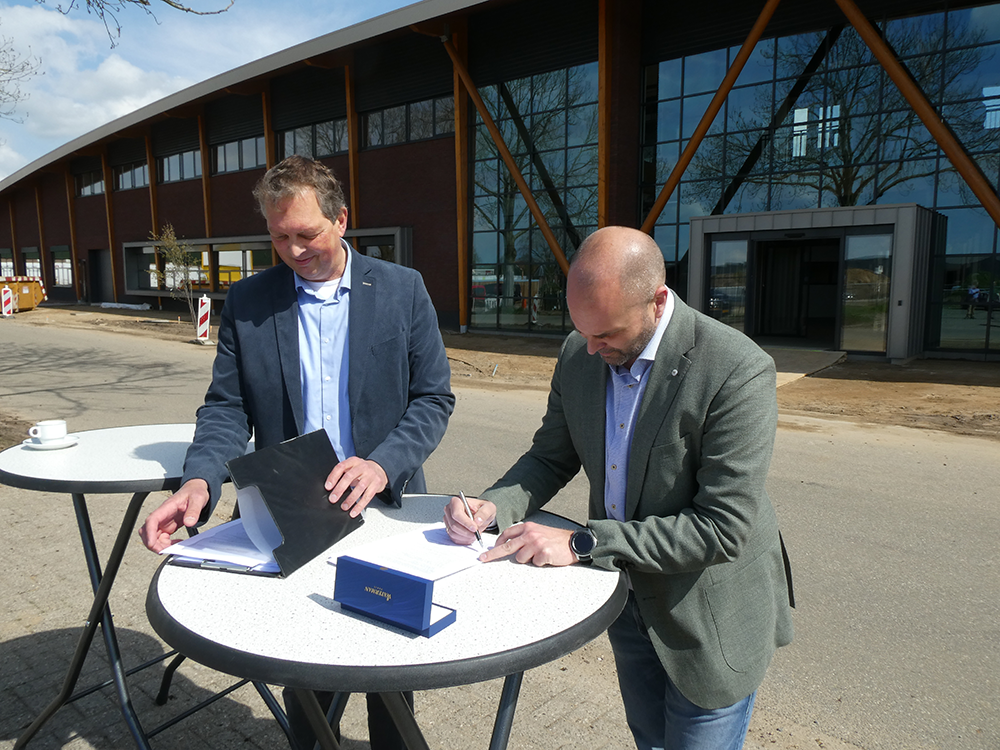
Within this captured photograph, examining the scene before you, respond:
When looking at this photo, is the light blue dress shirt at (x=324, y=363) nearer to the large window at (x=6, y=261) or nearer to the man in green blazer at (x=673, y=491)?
the man in green blazer at (x=673, y=491)

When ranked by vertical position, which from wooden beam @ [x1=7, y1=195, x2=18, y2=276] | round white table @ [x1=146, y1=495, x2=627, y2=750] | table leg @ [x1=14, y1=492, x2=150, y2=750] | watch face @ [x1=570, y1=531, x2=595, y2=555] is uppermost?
wooden beam @ [x1=7, y1=195, x2=18, y2=276]

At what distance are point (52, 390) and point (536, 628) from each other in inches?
458

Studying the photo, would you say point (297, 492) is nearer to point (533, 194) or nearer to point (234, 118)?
point (533, 194)

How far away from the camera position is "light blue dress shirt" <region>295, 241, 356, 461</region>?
2338 mm

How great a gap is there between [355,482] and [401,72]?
77.2 feet

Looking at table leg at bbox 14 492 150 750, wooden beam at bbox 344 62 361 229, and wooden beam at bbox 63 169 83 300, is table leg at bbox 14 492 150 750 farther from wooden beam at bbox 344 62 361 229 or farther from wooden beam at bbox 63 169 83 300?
wooden beam at bbox 63 169 83 300

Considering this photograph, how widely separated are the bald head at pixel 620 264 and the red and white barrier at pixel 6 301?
32873 millimetres

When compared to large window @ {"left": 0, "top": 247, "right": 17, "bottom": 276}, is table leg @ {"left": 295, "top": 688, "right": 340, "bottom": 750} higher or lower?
lower

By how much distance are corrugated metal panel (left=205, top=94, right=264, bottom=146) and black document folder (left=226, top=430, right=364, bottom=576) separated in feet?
95.8

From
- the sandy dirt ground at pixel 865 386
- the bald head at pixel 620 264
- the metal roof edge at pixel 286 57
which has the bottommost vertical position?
the sandy dirt ground at pixel 865 386

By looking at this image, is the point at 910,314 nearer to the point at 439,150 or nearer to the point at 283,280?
the point at 439,150

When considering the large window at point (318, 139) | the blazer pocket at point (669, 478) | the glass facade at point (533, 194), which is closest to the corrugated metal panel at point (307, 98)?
the large window at point (318, 139)

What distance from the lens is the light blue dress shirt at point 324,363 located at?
2.34 m

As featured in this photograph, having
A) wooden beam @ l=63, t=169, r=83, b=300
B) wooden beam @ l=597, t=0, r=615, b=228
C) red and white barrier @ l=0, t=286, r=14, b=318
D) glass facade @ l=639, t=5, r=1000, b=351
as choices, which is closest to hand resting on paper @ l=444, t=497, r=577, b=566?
glass facade @ l=639, t=5, r=1000, b=351
